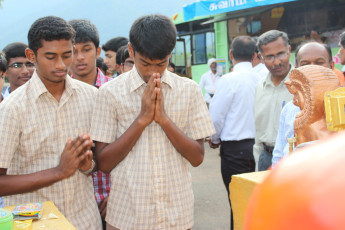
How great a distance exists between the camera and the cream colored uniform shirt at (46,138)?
63.0 inches

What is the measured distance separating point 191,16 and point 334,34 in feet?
10.2

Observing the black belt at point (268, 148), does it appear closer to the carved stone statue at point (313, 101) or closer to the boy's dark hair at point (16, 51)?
the carved stone statue at point (313, 101)

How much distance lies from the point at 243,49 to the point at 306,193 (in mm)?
3351

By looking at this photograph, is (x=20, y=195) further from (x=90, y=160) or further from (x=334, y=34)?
(x=334, y=34)

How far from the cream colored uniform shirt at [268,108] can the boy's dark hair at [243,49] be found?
1.89 ft

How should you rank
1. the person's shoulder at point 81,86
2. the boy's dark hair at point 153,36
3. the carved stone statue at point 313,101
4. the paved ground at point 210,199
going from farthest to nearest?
the paved ground at point 210,199 → the person's shoulder at point 81,86 → the boy's dark hair at point 153,36 → the carved stone statue at point 313,101

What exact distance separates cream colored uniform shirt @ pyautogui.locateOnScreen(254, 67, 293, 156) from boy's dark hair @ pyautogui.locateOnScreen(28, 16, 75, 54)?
5.56 ft

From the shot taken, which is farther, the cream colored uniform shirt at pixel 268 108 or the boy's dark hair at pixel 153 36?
the cream colored uniform shirt at pixel 268 108

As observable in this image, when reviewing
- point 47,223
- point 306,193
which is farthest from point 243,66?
point 306,193

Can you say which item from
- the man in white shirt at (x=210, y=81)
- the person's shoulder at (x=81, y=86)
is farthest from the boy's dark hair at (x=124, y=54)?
the man in white shirt at (x=210, y=81)

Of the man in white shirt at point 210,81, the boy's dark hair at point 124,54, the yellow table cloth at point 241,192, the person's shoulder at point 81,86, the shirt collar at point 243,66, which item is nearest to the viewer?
the yellow table cloth at point 241,192

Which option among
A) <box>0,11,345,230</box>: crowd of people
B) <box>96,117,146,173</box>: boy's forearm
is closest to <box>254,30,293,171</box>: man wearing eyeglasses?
<box>0,11,345,230</box>: crowd of people

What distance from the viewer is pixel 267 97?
112 inches

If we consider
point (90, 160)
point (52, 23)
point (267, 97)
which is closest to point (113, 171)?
point (90, 160)
